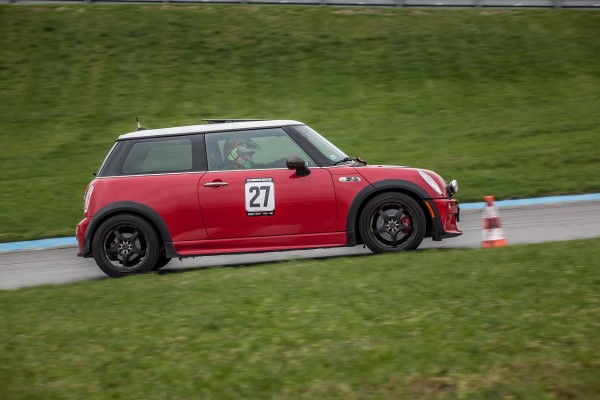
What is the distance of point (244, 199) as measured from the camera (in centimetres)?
927

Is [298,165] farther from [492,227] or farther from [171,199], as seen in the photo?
[492,227]

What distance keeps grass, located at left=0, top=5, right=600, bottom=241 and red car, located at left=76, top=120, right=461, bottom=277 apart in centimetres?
517

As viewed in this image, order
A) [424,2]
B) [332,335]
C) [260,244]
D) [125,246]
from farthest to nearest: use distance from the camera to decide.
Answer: [424,2] → [125,246] → [260,244] → [332,335]

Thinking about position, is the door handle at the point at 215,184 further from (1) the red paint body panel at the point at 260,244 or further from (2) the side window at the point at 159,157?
(1) the red paint body panel at the point at 260,244

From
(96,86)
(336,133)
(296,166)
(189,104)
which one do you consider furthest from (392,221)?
(96,86)

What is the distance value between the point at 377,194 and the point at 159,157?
240 cm

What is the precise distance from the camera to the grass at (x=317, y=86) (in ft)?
57.0

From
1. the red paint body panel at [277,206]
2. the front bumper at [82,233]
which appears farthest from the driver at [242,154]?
the front bumper at [82,233]

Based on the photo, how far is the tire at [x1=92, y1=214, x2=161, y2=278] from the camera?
9438 millimetres

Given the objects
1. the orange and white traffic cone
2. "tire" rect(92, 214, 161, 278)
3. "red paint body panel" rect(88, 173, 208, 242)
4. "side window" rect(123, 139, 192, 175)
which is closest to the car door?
"red paint body panel" rect(88, 173, 208, 242)

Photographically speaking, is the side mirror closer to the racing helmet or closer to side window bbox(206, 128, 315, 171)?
side window bbox(206, 128, 315, 171)

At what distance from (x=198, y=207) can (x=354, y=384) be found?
14.2 ft

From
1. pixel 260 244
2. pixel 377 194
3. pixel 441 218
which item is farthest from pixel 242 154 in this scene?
pixel 441 218

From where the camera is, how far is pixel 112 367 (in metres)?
5.89
